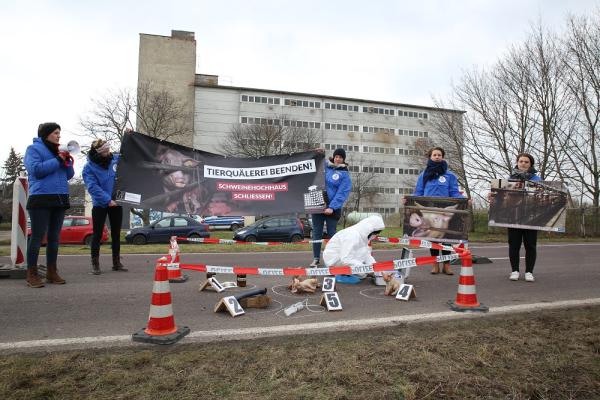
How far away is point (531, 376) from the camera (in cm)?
293

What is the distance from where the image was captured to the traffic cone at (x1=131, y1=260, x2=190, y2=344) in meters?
3.61

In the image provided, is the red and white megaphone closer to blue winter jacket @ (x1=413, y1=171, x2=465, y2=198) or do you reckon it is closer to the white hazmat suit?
the white hazmat suit

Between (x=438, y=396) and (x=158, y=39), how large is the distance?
68.8m

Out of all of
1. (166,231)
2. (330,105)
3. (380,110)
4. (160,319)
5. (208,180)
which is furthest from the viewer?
(380,110)

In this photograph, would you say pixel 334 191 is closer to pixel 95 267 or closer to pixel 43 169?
pixel 95 267

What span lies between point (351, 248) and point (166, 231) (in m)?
18.0

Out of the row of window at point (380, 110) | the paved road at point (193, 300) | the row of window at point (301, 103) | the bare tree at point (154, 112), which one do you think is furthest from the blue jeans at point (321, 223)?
the row of window at point (380, 110)

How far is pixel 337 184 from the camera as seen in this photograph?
7422 mm

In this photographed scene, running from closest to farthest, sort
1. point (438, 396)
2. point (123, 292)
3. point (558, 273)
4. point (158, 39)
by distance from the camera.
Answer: point (438, 396) → point (123, 292) → point (558, 273) → point (158, 39)

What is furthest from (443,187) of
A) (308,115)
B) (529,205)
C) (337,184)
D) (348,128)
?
(348,128)

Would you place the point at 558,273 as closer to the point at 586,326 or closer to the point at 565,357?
the point at 586,326

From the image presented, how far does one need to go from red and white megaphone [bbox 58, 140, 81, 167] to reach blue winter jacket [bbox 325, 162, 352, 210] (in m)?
4.01

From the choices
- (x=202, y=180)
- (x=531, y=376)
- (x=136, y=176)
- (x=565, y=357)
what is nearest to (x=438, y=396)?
(x=531, y=376)

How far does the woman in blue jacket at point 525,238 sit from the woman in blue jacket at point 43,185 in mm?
7043
